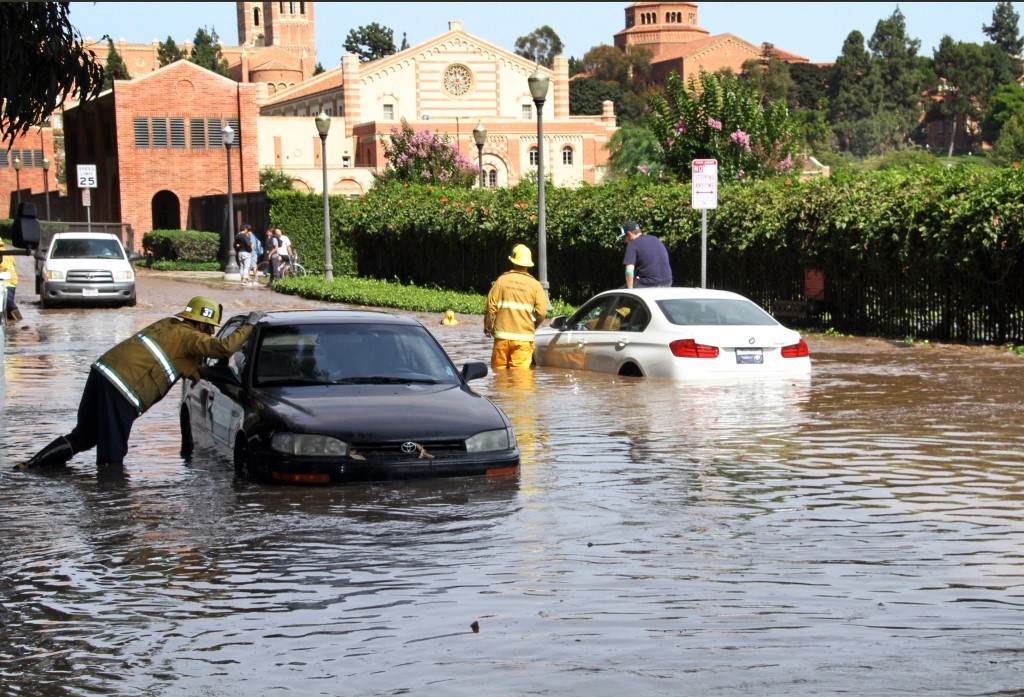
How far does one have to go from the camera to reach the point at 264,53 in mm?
177625

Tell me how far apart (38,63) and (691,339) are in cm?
711

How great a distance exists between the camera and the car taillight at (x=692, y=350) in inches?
621

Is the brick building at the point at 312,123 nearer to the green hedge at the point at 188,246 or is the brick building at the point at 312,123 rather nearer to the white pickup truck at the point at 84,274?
the green hedge at the point at 188,246

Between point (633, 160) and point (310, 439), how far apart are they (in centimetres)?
8959

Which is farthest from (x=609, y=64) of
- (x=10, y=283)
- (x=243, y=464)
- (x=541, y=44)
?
(x=243, y=464)

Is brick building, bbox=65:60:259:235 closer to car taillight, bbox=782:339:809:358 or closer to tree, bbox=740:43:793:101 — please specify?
car taillight, bbox=782:339:809:358

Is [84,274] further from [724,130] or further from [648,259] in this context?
[648,259]

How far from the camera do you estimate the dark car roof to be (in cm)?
1109

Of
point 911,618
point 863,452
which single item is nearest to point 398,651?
point 911,618

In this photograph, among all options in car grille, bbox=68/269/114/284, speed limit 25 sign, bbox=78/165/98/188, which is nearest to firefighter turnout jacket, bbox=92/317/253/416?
car grille, bbox=68/269/114/284

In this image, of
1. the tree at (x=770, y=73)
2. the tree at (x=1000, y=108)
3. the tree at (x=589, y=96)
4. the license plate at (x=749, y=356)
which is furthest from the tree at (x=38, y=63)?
the tree at (x=589, y=96)

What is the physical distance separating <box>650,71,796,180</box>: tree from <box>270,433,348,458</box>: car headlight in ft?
87.3

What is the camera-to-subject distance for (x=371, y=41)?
162000mm

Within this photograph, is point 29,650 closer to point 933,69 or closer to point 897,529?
point 897,529
